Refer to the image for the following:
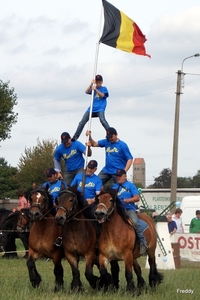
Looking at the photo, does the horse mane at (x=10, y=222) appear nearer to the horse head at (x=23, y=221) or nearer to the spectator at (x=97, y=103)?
the horse head at (x=23, y=221)

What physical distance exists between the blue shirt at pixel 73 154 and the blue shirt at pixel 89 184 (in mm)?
496

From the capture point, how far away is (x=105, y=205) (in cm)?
1297

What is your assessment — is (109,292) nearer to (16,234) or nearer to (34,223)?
(34,223)

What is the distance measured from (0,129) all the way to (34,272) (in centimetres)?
3139

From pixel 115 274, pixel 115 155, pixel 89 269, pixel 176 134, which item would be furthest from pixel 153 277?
pixel 176 134

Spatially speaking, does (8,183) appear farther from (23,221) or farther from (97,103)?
(97,103)

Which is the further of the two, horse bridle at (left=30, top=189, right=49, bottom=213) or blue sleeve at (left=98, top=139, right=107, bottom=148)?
blue sleeve at (left=98, top=139, right=107, bottom=148)

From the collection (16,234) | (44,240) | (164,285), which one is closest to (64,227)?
(44,240)

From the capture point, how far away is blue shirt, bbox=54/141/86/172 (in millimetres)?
14531

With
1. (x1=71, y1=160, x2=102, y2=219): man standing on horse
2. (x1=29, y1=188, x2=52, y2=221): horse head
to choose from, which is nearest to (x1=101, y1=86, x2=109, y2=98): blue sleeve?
(x1=71, y1=160, x2=102, y2=219): man standing on horse

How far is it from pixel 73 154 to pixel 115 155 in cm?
91

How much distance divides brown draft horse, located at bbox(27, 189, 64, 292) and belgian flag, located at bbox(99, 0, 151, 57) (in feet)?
13.0

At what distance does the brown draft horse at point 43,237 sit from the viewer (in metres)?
13.5

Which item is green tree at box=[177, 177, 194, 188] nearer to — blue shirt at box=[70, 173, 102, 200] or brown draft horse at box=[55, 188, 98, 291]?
blue shirt at box=[70, 173, 102, 200]
